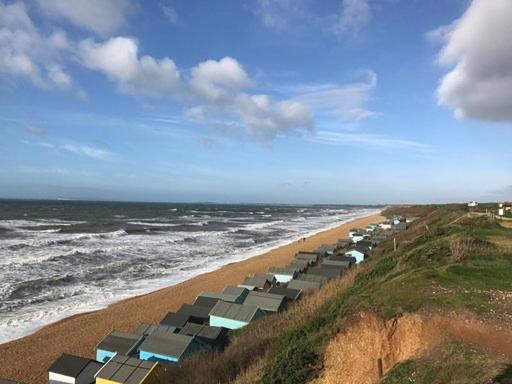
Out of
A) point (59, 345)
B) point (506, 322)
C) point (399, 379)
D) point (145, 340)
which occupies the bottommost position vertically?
point (59, 345)

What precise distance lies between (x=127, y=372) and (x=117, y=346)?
356 cm

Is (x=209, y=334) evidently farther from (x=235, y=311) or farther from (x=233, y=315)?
(x=235, y=311)

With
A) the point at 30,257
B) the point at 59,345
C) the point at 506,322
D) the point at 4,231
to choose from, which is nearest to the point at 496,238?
the point at 506,322

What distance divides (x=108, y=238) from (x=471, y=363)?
55620mm

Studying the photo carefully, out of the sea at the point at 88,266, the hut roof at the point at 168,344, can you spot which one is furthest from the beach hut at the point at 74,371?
the sea at the point at 88,266

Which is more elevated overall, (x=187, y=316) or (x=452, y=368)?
(x=452, y=368)

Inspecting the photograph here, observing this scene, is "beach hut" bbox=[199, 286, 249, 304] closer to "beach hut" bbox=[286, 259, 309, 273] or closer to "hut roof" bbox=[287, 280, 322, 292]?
"hut roof" bbox=[287, 280, 322, 292]

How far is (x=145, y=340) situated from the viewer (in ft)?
53.6

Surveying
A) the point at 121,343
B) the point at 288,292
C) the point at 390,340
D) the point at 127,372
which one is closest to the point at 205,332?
the point at 121,343

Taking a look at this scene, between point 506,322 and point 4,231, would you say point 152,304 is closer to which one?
point 506,322

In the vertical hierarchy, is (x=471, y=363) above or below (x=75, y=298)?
above

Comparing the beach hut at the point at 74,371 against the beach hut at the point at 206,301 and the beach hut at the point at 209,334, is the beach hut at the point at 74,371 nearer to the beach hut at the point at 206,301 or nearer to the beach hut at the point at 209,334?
the beach hut at the point at 209,334

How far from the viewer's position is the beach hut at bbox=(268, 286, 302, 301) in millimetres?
23016

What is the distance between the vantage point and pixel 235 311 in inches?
802
